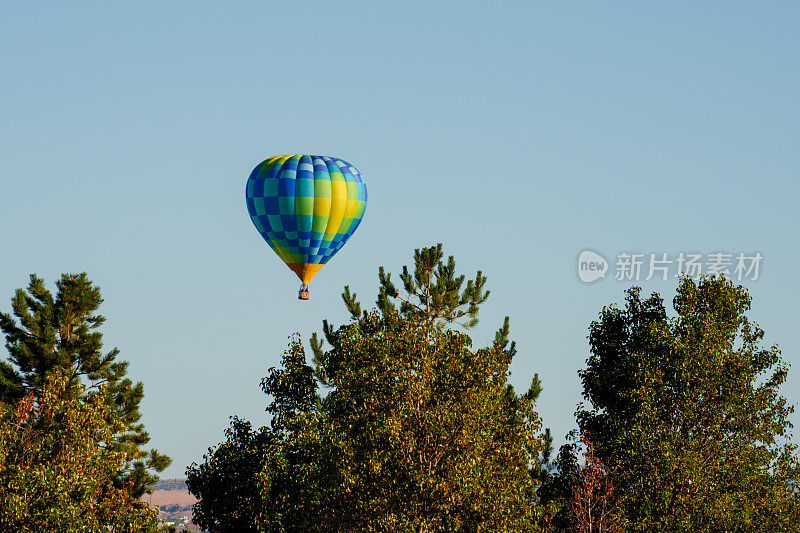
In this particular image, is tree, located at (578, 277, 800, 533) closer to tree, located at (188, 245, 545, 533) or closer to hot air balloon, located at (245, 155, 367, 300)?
tree, located at (188, 245, 545, 533)

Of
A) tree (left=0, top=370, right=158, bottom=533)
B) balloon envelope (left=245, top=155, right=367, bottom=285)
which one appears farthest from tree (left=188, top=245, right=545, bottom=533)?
balloon envelope (left=245, top=155, right=367, bottom=285)

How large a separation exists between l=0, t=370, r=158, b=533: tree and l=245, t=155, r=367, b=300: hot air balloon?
21.6 meters

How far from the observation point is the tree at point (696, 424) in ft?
177

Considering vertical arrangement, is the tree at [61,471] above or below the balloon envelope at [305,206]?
below

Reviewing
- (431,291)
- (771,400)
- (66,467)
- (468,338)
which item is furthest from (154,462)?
(771,400)

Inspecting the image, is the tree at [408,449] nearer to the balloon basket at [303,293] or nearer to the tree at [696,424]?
the tree at [696,424]

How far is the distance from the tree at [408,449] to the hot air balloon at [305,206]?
1813 centimetres

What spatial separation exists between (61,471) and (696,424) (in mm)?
28407

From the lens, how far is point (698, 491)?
5422cm

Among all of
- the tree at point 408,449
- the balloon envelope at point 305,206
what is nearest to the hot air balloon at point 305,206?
the balloon envelope at point 305,206

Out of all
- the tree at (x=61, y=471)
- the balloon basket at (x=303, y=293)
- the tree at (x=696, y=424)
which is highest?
the balloon basket at (x=303, y=293)

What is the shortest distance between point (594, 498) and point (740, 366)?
31.6 feet

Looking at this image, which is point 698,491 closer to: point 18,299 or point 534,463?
point 534,463

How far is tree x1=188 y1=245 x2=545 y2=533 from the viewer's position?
44.3 m
